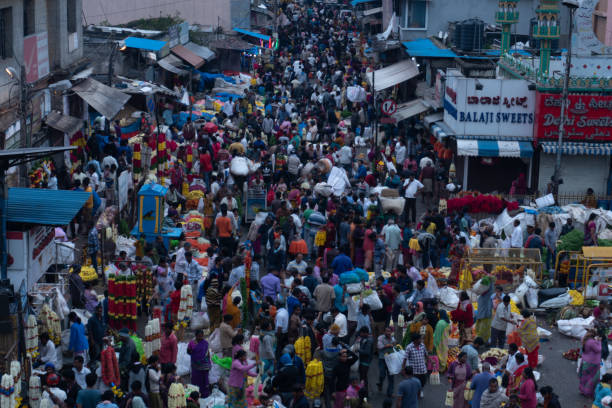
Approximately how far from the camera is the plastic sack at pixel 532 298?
17109 millimetres

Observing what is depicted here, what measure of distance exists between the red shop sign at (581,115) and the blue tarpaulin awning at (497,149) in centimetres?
71

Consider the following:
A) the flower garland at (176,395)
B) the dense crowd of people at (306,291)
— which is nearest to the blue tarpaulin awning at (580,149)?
the dense crowd of people at (306,291)

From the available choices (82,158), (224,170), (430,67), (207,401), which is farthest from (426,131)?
(207,401)

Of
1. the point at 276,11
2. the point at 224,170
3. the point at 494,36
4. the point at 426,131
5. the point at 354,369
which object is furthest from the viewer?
the point at 276,11

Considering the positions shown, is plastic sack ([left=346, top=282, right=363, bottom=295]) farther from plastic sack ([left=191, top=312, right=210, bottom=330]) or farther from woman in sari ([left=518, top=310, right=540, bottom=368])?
woman in sari ([left=518, top=310, right=540, bottom=368])

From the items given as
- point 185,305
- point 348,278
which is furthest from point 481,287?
point 185,305

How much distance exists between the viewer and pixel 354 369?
42.1 feet

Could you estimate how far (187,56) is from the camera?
37125mm

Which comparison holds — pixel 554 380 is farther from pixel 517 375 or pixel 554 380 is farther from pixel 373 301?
pixel 373 301

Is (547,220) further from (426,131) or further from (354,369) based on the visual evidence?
(426,131)

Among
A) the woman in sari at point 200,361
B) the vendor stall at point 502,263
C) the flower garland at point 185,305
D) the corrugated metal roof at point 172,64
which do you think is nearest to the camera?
the woman in sari at point 200,361

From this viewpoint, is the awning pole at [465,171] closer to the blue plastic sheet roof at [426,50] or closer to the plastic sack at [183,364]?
the blue plastic sheet roof at [426,50]

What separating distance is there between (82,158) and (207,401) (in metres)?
12.4

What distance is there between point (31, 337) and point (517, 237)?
9357 millimetres
